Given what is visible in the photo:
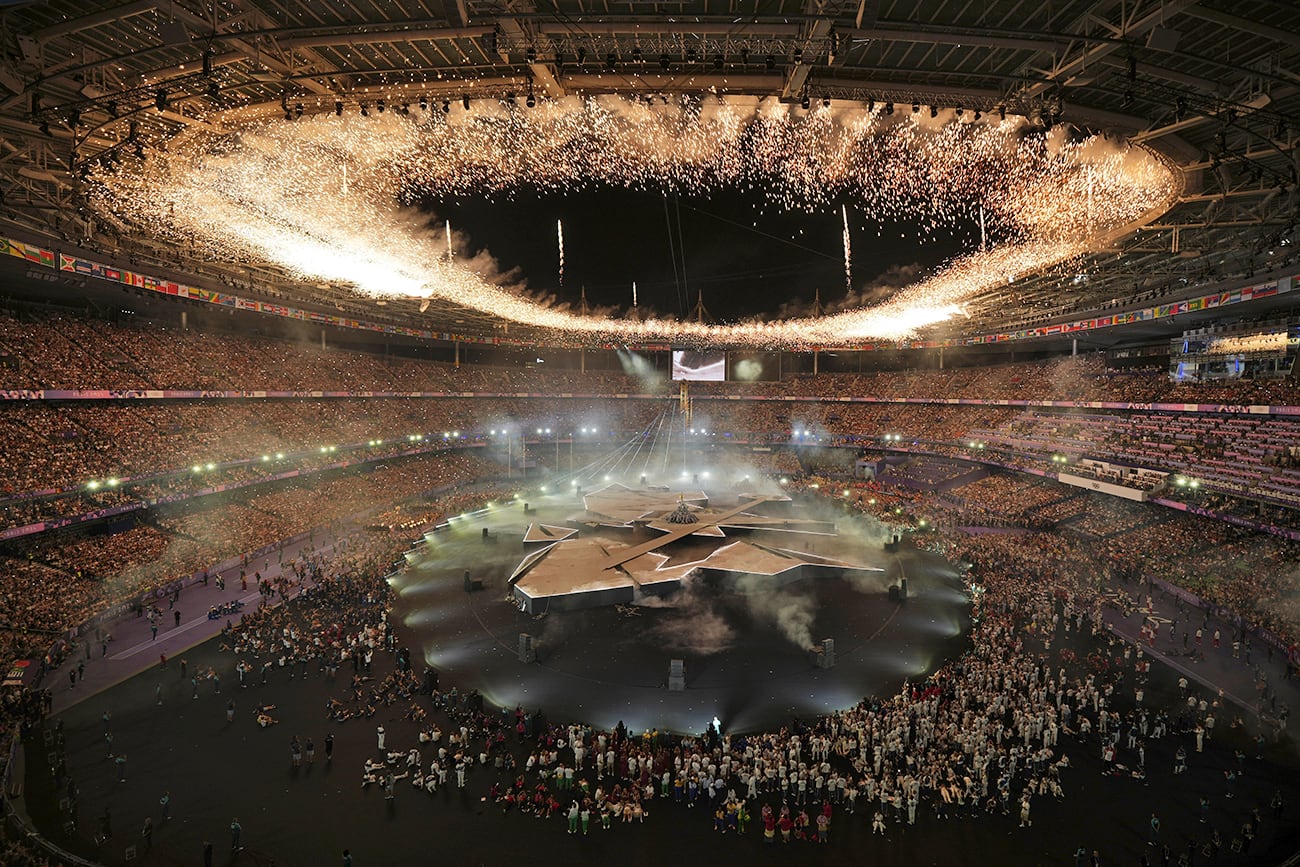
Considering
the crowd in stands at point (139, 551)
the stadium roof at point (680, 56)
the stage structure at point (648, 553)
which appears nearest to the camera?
the stadium roof at point (680, 56)

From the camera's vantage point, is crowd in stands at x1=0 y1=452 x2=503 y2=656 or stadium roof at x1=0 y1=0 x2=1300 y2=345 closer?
stadium roof at x1=0 y1=0 x2=1300 y2=345

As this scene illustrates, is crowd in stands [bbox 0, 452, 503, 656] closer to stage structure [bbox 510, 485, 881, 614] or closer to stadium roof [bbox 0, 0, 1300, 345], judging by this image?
stage structure [bbox 510, 485, 881, 614]

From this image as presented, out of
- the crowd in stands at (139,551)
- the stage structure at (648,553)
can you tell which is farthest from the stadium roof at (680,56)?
the stage structure at (648,553)

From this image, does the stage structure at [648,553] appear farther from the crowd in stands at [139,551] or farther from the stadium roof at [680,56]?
the stadium roof at [680,56]

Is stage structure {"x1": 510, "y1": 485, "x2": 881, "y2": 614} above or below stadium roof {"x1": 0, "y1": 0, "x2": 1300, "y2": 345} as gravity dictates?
below

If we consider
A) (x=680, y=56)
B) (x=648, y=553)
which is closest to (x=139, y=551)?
(x=648, y=553)

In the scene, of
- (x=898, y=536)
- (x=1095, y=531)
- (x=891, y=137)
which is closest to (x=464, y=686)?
(x=891, y=137)

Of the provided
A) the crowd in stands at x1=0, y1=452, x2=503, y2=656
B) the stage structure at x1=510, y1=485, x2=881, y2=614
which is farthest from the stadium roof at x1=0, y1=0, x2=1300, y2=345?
the stage structure at x1=510, y1=485, x2=881, y2=614

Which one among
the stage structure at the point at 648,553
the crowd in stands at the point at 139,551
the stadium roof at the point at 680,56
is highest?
the stadium roof at the point at 680,56
